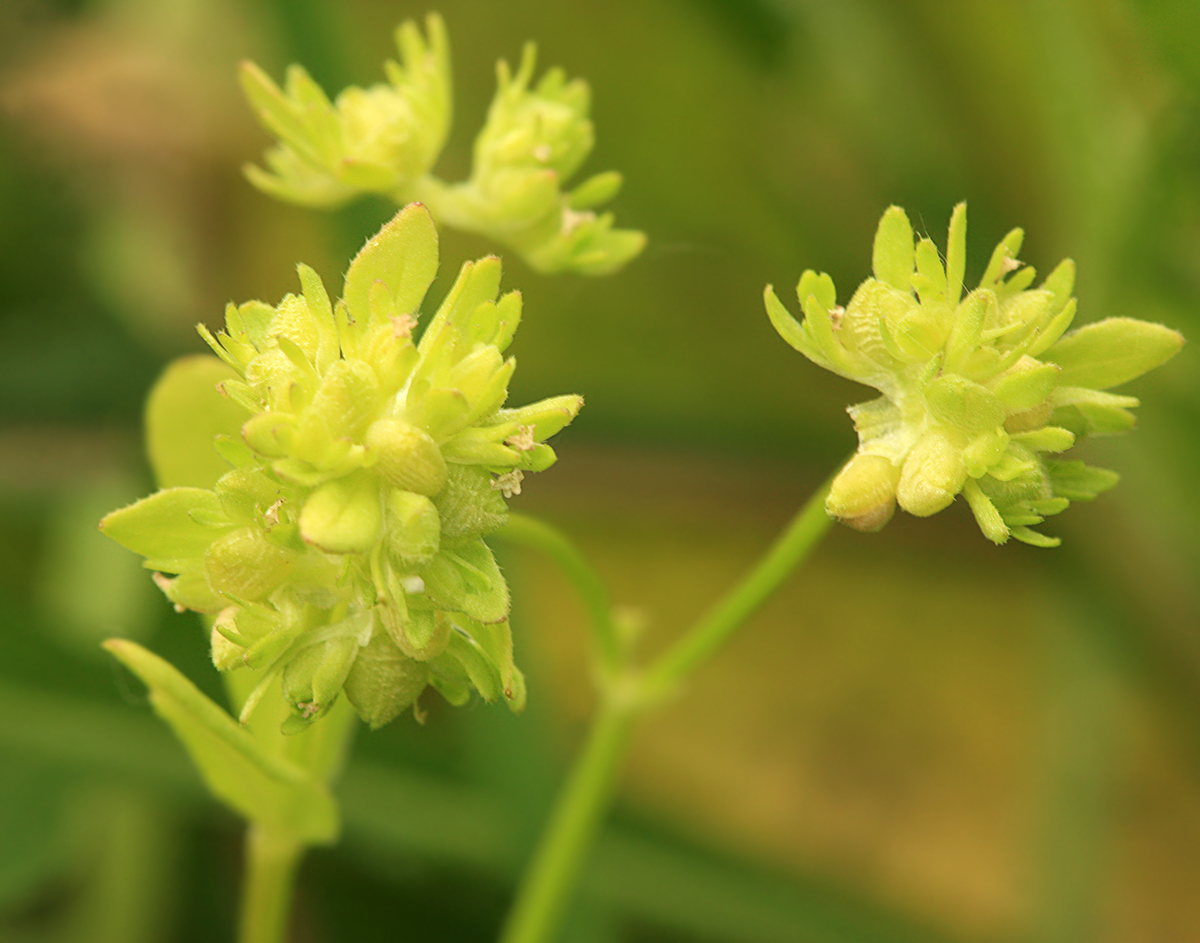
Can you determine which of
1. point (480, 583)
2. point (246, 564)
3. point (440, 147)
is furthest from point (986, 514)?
point (440, 147)

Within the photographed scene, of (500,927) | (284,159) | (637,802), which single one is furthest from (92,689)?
(284,159)

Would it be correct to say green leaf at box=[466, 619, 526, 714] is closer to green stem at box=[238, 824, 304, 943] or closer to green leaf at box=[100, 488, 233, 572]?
green leaf at box=[100, 488, 233, 572]

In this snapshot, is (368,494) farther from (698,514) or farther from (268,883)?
(698,514)

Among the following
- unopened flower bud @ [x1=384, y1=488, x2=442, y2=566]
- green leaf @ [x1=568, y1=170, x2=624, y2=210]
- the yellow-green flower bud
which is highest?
green leaf @ [x1=568, y1=170, x2=624, y2=210]

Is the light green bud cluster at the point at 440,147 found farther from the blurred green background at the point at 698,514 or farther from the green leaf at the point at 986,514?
the blurred green background at the point at 698,514

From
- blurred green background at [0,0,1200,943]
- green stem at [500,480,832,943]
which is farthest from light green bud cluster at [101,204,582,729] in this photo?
blurred green background at [0,0,1200,943]
